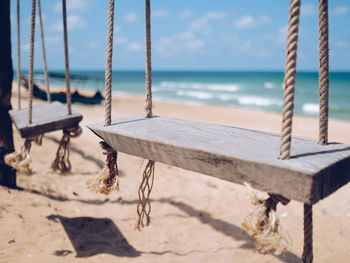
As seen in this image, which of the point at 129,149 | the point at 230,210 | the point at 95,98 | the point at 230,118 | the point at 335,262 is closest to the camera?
the point at 129,149

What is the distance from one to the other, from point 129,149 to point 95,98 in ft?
47.1

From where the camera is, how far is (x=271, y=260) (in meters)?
2.46

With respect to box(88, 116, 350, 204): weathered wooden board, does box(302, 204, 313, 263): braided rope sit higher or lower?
lower

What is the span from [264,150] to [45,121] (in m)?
1.81

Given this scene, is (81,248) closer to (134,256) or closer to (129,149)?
(134,256)

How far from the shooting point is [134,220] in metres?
3.07

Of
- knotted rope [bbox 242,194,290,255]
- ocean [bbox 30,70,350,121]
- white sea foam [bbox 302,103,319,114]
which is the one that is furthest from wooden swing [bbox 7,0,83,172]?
white sea foam [bbox 302,103,319,114]

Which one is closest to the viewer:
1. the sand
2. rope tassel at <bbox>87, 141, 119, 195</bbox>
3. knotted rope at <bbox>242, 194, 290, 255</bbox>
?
knotted rope at <bbox>242, 194, 290, 255</bbox>

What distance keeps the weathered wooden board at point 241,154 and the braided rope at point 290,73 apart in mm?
65

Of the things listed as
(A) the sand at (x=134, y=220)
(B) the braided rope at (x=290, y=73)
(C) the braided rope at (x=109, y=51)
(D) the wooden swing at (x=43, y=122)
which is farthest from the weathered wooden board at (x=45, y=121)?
(B) the braided rope at (x=290, y=73)

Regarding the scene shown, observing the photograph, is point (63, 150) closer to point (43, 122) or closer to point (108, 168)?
point (43, 122)

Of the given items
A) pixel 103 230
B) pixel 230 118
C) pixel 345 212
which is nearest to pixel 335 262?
pixel 345 212

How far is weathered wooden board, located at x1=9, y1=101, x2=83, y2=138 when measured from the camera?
2.22 m

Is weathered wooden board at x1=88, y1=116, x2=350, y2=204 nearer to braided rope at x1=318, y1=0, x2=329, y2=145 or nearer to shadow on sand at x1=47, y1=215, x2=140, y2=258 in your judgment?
braided rope at x1=318, y1=0, x2=329, y2=145
